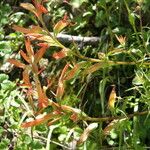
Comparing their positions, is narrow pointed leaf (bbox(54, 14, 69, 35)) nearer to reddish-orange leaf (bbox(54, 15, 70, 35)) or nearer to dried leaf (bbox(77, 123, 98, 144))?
reddish-orange leaf (bbox(54, 15, 70, 35))

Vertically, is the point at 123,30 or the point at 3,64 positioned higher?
the point at 123,30

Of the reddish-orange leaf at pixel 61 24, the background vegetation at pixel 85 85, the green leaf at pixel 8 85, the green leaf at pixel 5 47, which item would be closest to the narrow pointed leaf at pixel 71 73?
the background vegetation at pixel 85 85

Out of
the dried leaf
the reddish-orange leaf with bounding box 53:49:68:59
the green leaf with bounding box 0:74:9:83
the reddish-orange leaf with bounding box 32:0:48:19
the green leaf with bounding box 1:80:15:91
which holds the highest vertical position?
the reddish-orange leaf with bounding box 32:0:48:19

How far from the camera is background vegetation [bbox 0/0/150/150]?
1.48 meters

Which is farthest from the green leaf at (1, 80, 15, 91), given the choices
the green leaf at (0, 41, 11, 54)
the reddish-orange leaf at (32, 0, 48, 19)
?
the reddish-orange leaf at (32, 0, 48, 19)

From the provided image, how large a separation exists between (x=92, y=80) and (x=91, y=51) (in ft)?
0.64

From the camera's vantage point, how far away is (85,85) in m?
1.89

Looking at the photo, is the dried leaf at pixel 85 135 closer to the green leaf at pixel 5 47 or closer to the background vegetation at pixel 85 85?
the background vegetation at pixel 85 85

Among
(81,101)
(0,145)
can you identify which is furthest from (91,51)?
(0,145)

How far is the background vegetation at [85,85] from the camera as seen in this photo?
148cm

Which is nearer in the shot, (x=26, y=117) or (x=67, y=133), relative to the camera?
(x=67, y=133)

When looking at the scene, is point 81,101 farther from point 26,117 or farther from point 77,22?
point 77,22

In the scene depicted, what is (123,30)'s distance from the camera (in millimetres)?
2000

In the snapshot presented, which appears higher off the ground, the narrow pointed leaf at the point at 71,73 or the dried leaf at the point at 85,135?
the narrow pointed leaf at the point at 71,73
